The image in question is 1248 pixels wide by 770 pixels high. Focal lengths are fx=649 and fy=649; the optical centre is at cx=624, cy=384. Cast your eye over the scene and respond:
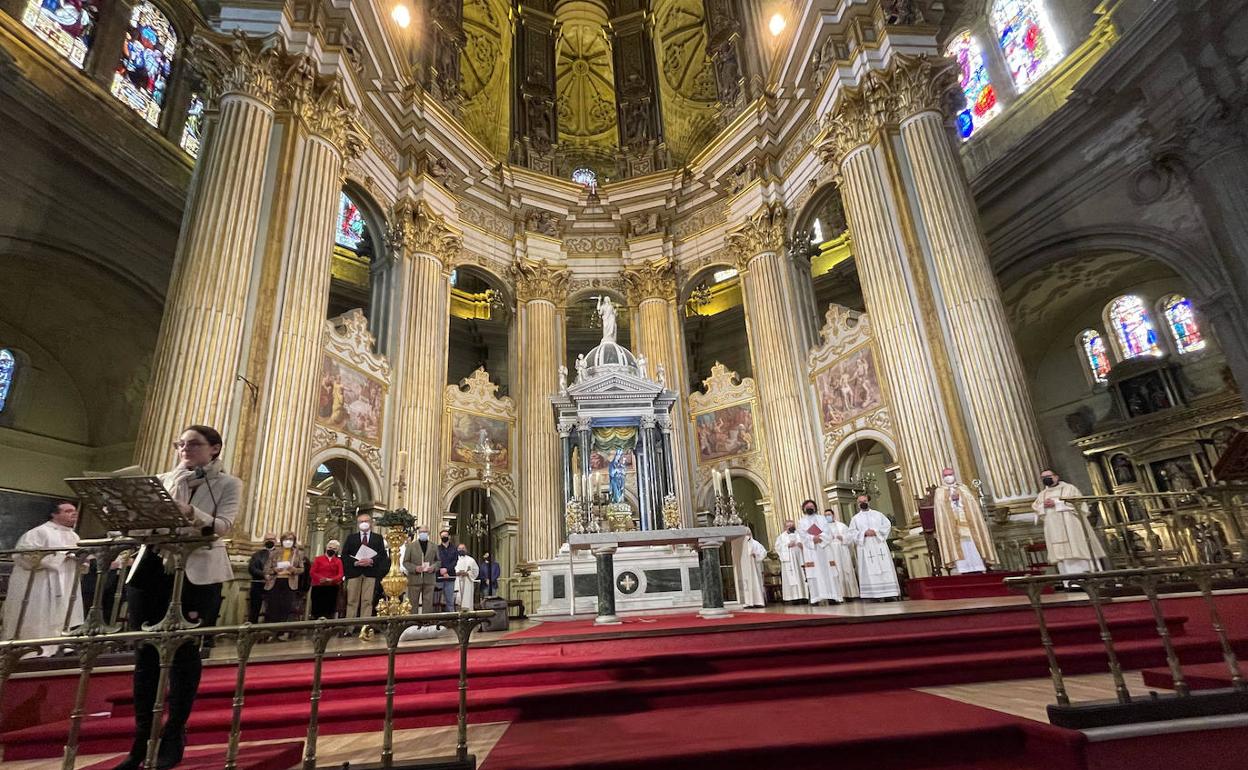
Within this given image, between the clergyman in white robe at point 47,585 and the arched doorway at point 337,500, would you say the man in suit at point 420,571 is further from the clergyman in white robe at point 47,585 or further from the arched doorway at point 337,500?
the clergyman in white robe at point 47,585

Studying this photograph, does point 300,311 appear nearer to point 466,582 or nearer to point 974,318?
point 466,582

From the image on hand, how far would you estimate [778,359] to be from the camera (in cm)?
1598

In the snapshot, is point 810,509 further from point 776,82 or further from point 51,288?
point 51,288

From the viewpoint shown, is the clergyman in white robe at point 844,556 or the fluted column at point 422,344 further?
the fluted column at point 422,344

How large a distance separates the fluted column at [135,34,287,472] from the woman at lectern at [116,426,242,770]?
6.86m

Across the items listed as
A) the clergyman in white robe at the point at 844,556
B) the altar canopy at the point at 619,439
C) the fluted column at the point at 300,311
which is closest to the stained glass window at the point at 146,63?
the fluted column at the point at 300,311

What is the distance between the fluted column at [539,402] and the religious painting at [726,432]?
4027mm

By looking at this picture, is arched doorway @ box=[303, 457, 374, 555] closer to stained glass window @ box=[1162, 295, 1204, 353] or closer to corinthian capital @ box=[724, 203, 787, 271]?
corinthian capital @ box=[724, 203, 787, 271]

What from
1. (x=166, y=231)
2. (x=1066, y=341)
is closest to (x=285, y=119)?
(x=166, y=231)

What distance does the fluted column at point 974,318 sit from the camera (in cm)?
1064

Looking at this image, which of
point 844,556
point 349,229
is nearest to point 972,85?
point 844,556

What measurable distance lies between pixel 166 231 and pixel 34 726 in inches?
580

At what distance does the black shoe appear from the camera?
281 centimetres

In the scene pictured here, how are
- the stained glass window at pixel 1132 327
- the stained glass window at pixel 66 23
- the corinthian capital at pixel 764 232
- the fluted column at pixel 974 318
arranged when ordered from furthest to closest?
the stained glass window at pixel 1132 327
the corinthian capital at pixel 764 232
the stained glass window at pixel 66 23
the fluted column at pixel 974 318
